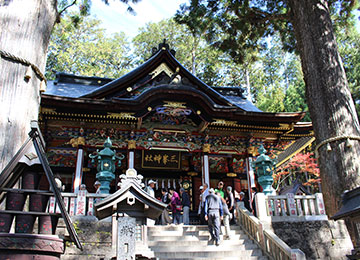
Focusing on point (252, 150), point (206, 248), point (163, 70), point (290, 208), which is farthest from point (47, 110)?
point (290, 208)

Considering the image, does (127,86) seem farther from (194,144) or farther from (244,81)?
(244,81)

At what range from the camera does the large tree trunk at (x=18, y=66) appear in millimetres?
3027

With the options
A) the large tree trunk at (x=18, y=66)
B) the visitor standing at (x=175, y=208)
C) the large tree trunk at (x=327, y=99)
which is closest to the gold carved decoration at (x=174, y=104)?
the visitor standing at (x=175, y=208)

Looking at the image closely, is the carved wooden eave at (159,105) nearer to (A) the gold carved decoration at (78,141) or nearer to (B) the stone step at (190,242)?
(A) the gold carved decoration at (78,141)

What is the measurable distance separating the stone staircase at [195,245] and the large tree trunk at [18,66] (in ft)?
14.4

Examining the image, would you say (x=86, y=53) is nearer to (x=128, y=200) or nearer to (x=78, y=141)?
(x=78, y=141)

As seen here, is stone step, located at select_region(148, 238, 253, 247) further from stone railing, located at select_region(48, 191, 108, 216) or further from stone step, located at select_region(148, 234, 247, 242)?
stone railing, located at select_region(48, 191, 108, 216)

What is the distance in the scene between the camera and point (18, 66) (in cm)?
329

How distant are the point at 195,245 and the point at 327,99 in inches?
197

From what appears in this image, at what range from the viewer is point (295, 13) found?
379 inches

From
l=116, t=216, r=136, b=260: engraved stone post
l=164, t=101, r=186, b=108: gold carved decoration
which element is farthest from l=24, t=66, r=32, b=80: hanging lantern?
l=164, t=101, r=186, b=108: gold carved decoration

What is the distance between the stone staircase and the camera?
22.1 ft

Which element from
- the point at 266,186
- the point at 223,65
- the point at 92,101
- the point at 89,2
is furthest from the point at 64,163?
the point at 223,65

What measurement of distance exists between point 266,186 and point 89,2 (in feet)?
22.3
